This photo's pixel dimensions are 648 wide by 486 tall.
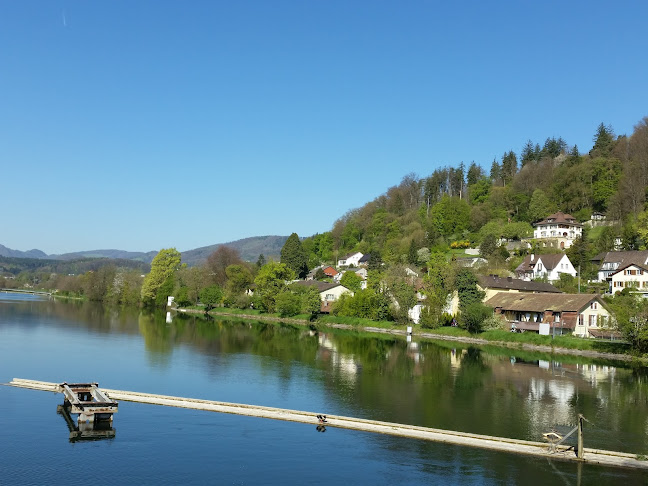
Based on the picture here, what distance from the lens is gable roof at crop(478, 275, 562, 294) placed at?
6744 centimetres

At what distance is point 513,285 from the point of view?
68.5 meters

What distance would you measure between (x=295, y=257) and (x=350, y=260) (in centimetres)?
1369

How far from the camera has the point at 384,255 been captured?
104 metres

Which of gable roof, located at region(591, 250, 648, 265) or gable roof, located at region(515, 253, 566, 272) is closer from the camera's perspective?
gable roof, located at region(591, 250, 648, 265)

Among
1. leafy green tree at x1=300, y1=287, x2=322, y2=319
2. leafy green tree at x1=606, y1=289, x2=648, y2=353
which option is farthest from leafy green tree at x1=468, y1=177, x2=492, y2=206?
leafy green tree at x1=606, y1=289, x2=648, y2=353

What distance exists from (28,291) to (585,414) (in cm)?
17680

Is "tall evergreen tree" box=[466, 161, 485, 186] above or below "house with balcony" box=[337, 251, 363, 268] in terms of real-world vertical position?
above

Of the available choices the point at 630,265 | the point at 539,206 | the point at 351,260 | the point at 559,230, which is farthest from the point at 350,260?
A: the point at 630,265

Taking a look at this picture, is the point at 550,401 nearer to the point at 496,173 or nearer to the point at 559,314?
the point at 559,314

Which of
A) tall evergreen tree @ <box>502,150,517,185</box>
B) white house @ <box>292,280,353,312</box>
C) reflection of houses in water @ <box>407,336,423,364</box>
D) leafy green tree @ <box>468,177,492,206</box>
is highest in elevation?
tall evergreen tree @ <box>502,150,517,185</box>

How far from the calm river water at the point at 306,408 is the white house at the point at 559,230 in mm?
42969

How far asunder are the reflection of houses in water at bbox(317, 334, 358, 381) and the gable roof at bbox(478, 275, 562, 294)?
21.3 meters

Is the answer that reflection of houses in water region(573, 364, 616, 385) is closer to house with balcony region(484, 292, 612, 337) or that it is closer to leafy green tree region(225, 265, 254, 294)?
house with balcony region(484, 292, 612, 337)

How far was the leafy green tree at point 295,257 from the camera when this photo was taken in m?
111
